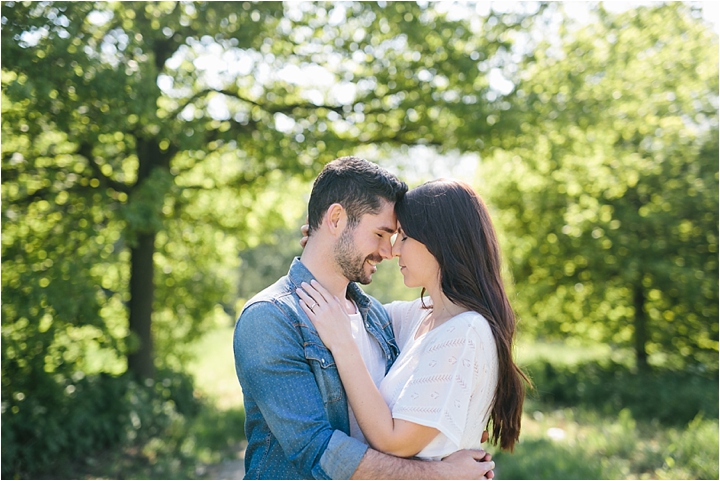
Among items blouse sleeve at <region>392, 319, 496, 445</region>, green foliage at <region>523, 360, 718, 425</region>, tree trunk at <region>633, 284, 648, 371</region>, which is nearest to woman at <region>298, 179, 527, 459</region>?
blouse sleeve at <region>392, 319, 496, 445</region>

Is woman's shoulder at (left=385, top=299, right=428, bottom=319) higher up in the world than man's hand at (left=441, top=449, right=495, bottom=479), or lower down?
higher up

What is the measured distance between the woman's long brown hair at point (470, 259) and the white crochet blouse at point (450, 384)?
8cm

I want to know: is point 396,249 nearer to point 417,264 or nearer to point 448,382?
point 417,264

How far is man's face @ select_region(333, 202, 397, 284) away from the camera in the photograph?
283 centimetres

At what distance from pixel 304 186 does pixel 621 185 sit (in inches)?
231

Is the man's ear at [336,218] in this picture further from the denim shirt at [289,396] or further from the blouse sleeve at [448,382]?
the blouse sleeve at [448,382]

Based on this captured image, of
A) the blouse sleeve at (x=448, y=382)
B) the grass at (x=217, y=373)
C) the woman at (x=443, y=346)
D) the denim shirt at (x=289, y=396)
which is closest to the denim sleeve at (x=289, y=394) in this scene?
the denim shirt at (x=289, y=396)

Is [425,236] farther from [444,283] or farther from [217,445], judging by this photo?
[217,445]

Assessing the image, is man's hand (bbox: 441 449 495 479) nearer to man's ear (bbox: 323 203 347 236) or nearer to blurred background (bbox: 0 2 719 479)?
man's ear (bbox: 323 203 347 236)

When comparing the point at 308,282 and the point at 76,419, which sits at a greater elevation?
the point at 308,282

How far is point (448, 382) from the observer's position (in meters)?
2.44

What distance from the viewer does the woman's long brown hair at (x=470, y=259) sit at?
2654mm

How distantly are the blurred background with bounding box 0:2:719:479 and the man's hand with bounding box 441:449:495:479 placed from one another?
203 cm

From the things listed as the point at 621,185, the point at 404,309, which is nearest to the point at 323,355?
the point at 404,309
